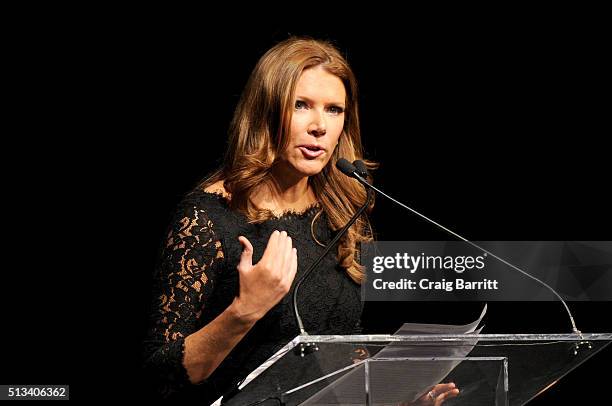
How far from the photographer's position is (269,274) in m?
1.79

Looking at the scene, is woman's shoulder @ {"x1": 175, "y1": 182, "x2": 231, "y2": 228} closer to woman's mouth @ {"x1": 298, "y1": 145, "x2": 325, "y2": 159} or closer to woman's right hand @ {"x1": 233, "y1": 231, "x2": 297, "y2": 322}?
woman's mouth @ {"x1": 298, "y1": 145, "x2": 325, "y2": 159}

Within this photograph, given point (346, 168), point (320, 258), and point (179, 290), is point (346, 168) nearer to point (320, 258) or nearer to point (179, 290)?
point (320, 258)

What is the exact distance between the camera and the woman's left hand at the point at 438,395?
160cm

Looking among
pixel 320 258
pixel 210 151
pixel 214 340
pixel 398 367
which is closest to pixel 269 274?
pixel 320 258

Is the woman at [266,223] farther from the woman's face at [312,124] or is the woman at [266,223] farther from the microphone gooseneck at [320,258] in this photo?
the microphone gooseneck at [320,258]

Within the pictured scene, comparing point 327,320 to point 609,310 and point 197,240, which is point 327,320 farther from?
point 609,310

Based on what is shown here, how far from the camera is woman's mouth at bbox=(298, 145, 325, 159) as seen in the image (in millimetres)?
2311

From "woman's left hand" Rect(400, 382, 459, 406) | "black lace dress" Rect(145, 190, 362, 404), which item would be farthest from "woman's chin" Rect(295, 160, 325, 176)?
"woman's left hand" Rect(400, 382, 459, 406)

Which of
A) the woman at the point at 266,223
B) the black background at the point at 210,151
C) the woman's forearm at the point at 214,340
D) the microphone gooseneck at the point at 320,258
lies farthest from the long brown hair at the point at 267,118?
the black background at the point at 210,151

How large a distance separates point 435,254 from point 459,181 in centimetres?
26

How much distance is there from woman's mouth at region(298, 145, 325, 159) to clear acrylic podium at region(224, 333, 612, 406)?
0.85m

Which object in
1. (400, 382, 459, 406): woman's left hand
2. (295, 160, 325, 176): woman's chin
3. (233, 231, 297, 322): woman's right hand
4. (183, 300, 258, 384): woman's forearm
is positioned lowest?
(400, 382, 459, 406): woman's left hand

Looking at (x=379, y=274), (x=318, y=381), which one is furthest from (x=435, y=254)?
(x=318, y=381)

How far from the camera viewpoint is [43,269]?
308 centimetres
